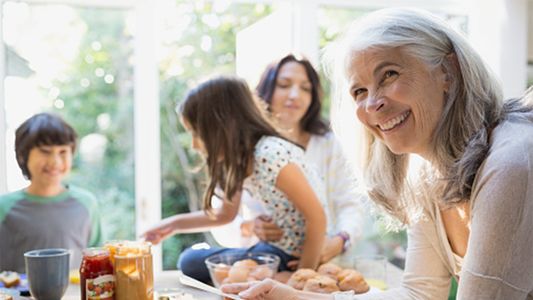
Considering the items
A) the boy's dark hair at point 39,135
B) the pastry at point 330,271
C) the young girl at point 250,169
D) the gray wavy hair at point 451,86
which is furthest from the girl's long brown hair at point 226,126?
the gray wavy hair at point 451,86

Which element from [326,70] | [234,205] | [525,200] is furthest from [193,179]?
[525,200]

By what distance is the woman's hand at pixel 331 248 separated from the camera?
160cm

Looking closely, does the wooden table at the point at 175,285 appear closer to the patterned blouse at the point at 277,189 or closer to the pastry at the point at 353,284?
the pastry at the point at 353,284

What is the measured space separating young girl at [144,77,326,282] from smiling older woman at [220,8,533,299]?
0.39 meters

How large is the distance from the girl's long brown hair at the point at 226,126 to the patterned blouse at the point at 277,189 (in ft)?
0.13

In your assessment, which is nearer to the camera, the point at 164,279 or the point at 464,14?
the point at 164,279

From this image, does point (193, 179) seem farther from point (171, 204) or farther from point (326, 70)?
point (326, 70)

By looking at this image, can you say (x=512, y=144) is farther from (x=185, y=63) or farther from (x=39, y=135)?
(x=185, y=63)

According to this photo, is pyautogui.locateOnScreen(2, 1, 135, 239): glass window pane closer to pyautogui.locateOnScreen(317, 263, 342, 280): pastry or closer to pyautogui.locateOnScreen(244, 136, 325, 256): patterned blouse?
pyautogui.locateOnScreen(244, 136, 325, 256): patterned blouse

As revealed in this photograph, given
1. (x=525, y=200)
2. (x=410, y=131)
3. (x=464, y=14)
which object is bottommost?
(x=525, y=200)

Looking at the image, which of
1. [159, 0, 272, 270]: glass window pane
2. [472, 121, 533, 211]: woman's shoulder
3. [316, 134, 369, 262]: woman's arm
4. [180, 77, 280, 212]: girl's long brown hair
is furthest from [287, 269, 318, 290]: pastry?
[159, 0, 272, 270]: glass window pane

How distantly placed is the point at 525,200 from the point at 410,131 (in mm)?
228

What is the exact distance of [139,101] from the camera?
2307 millimetres

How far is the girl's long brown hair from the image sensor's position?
1.57 meters
